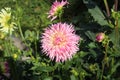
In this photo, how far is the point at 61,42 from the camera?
207cm

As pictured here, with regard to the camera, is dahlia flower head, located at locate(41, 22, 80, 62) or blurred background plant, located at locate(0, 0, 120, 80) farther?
blurred background plant, located at locate(0, 0, 120, 80)

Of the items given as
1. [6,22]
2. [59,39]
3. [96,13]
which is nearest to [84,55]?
[59,39]

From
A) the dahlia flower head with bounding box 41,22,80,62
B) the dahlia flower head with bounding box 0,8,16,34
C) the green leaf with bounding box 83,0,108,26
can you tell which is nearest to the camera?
the dahlia flower head with bounding box 41,22,80,62

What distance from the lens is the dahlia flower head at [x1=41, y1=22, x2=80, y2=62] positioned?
206cm

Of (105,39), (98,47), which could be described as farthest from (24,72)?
(105,39)

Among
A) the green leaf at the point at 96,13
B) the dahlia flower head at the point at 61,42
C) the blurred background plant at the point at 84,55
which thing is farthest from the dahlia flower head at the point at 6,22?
the green leaf at the point at 96,13

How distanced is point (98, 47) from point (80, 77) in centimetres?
24

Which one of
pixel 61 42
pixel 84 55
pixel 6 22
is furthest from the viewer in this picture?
pixel 6 22

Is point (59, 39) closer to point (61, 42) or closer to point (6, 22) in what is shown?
point (61, 42)

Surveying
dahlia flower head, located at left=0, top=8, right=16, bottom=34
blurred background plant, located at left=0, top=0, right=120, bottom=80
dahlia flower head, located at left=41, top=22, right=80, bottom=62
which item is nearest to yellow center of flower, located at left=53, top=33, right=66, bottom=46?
dahlia flower head, located at left=41, top=22, right=80, bottom=62

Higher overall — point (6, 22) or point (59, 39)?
point (6, 22)

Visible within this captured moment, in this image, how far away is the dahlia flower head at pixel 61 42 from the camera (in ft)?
6.76

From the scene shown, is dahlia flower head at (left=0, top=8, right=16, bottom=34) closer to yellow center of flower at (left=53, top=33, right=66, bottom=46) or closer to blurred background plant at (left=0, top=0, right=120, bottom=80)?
blurred background plant at (left=0, top=0, right=120, bottom=80)

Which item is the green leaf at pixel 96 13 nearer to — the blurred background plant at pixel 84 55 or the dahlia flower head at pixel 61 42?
the blurred background plant at pixel 84 55
